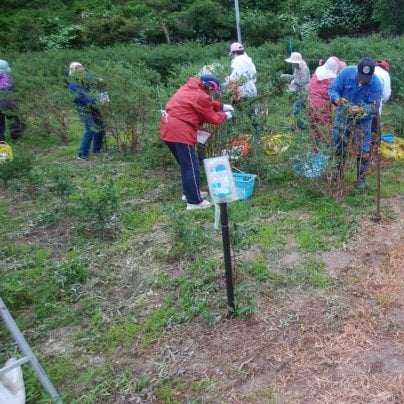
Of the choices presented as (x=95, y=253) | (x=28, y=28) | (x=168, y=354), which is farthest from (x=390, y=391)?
(x=28, y=28)

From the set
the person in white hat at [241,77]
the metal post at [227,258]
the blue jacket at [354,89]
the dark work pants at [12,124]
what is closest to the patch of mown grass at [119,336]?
the metal post at [227,258]

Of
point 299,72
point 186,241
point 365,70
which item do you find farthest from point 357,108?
point 299,72

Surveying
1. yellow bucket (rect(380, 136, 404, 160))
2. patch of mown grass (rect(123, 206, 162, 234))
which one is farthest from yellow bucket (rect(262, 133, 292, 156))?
patch of mown grass (rect(123, 206, 162, 234))

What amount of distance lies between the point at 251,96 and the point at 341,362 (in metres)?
3.64

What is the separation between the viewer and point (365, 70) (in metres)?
4.54

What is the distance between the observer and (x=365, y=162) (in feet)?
15.9

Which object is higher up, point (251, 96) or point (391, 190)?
point (251, 96)

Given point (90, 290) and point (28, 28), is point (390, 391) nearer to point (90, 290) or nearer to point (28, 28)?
point (90, 290)

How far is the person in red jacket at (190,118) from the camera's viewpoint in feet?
15.3

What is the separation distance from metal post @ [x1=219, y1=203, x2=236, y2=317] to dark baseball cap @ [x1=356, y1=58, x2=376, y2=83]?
2.54 m

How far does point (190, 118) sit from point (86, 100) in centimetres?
280

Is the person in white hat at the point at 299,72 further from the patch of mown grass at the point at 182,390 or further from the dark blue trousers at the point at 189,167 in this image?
the patch of mown grass at the point at 182,390

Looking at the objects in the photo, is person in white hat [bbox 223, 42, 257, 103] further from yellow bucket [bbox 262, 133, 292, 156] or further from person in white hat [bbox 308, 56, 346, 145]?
person in white hat [bbox 308, 56, 346, 145]

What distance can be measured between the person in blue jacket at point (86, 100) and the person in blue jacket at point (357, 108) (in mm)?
3434
